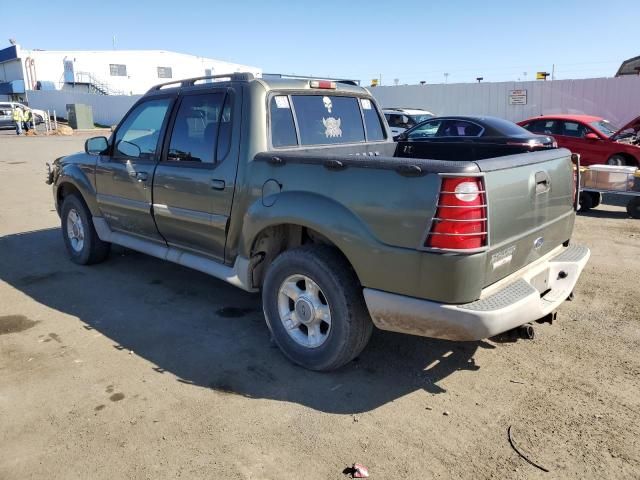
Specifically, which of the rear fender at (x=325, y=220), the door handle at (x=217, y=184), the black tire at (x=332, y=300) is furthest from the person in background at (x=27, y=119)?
the black tire at (x=332, y=300)

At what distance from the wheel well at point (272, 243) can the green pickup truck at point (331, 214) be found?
0.03 ft

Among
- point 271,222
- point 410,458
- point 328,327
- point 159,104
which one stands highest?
point 159,104

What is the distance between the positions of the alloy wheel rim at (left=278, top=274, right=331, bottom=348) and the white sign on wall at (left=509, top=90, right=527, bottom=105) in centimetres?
2059

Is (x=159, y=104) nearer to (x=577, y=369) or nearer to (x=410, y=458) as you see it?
(x=410, y=458)

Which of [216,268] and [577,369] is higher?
[216,268]

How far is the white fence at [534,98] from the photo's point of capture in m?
19.4

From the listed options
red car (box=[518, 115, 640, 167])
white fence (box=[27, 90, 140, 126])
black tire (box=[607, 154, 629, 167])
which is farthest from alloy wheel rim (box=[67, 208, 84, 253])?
white fence (box=[27, 90, 140, 126])

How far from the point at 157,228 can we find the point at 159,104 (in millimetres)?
1132

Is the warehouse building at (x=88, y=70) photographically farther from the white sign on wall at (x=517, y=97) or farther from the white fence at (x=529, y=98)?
the white sign on wall at (x=517, y=97)

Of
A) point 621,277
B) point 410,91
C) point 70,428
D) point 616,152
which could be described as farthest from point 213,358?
point 410,91

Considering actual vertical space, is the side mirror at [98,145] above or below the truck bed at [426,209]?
above

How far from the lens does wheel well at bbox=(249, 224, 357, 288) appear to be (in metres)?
3.84

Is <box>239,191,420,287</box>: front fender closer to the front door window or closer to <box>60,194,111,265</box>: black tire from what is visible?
the front door window

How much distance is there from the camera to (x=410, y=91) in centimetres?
2475
